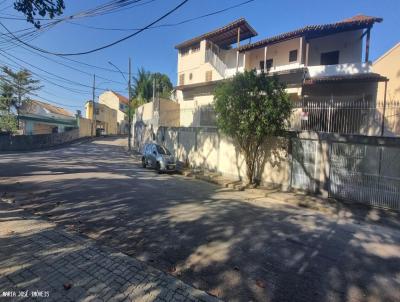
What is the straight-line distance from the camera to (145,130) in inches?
1004

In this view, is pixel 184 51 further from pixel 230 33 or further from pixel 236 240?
pixel 236 240

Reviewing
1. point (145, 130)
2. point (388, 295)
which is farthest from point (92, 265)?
point (145, 130)

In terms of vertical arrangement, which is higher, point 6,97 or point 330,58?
point 330,58

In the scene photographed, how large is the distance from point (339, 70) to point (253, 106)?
37.6 ft

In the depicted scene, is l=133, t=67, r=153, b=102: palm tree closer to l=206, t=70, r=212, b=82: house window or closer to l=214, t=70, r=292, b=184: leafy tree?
l=206, t=70, r=212, b=82: house window

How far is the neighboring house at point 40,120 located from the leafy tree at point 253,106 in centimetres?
3587

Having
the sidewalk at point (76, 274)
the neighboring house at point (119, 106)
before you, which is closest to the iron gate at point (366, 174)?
the sidewalk at point (76, 274)

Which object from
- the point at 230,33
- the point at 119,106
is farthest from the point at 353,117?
the point at 119,106

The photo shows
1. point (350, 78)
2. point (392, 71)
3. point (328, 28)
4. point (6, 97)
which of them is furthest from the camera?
point (6, 97)

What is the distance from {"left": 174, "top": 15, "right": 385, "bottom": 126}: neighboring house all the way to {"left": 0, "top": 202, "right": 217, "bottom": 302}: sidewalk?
1130 cm

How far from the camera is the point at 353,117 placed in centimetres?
1044

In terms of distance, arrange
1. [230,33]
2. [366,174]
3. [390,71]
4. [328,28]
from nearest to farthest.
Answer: [366,174], [328,28], [390,71], [230,33]

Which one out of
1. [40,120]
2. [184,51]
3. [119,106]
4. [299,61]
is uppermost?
[184,51]

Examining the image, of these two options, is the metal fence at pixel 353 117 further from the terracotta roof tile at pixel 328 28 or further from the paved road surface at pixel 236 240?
the terracotta roof tile at pixel 328 28
